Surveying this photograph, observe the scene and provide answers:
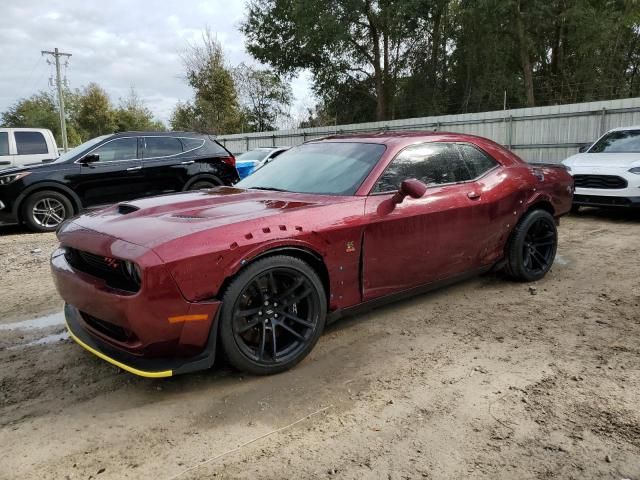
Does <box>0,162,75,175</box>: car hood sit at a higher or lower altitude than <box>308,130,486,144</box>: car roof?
lower

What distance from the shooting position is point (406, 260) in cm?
361

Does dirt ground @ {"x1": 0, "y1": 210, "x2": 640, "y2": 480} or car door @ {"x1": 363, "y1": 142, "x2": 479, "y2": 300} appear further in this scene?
car door @ {"x1": 363, "y1": 142, "x2": 479, "y2": 300}

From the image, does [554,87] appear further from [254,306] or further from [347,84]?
[254,306]

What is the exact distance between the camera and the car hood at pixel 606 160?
817 centimetres

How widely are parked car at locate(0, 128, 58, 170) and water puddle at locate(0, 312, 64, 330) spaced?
281 inches

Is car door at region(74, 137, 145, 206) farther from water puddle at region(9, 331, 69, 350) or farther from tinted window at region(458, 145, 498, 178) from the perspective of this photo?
tinted window at region(458, 145, 498, 178)

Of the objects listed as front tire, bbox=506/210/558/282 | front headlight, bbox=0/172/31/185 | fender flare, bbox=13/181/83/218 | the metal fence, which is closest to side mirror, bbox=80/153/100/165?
fender flare, bbox=13/181/83/218

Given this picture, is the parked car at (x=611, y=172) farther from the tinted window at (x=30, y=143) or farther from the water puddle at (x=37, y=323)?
the tinted window at (x=30, y=143)

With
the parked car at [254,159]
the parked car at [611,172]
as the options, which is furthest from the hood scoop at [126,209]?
the parked car at [254,159]

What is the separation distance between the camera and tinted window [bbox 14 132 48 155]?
1018 cm

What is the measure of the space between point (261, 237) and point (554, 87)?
26025 mm

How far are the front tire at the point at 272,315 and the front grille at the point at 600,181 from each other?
6.88m

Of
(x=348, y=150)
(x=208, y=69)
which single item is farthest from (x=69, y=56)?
(x=348, y=150)

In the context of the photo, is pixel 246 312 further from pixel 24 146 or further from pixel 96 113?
pixel 96 113
